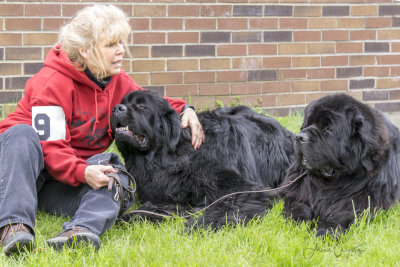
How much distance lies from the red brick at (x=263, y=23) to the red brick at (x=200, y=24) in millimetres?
Result: 414

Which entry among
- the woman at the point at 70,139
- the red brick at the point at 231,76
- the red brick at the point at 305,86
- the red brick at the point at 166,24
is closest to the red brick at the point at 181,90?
the red brick at the point at 231,76

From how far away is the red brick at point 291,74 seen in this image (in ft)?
20.2

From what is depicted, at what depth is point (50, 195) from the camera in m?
3.79

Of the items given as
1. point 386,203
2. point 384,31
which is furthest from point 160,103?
point 384,31

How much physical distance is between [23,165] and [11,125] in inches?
18.1

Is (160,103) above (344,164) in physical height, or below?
above

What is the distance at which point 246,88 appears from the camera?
6035 mm

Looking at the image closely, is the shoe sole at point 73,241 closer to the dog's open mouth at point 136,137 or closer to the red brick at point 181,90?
the dog's open mouth at point 136,137

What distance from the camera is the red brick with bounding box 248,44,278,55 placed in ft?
19.6

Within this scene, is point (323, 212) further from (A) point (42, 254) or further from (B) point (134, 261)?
(A) point (42, 254)

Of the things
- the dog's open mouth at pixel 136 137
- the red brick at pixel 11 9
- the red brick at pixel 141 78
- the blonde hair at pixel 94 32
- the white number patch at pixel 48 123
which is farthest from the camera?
the red brick at pixel 141 78

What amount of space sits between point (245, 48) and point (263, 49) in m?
0.21

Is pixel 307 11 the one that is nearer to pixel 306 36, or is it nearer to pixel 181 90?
pixel 306 36

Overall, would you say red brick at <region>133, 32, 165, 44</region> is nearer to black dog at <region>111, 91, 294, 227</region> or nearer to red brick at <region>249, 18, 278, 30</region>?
red brick at <region>249, 18, 278, 30</region>
